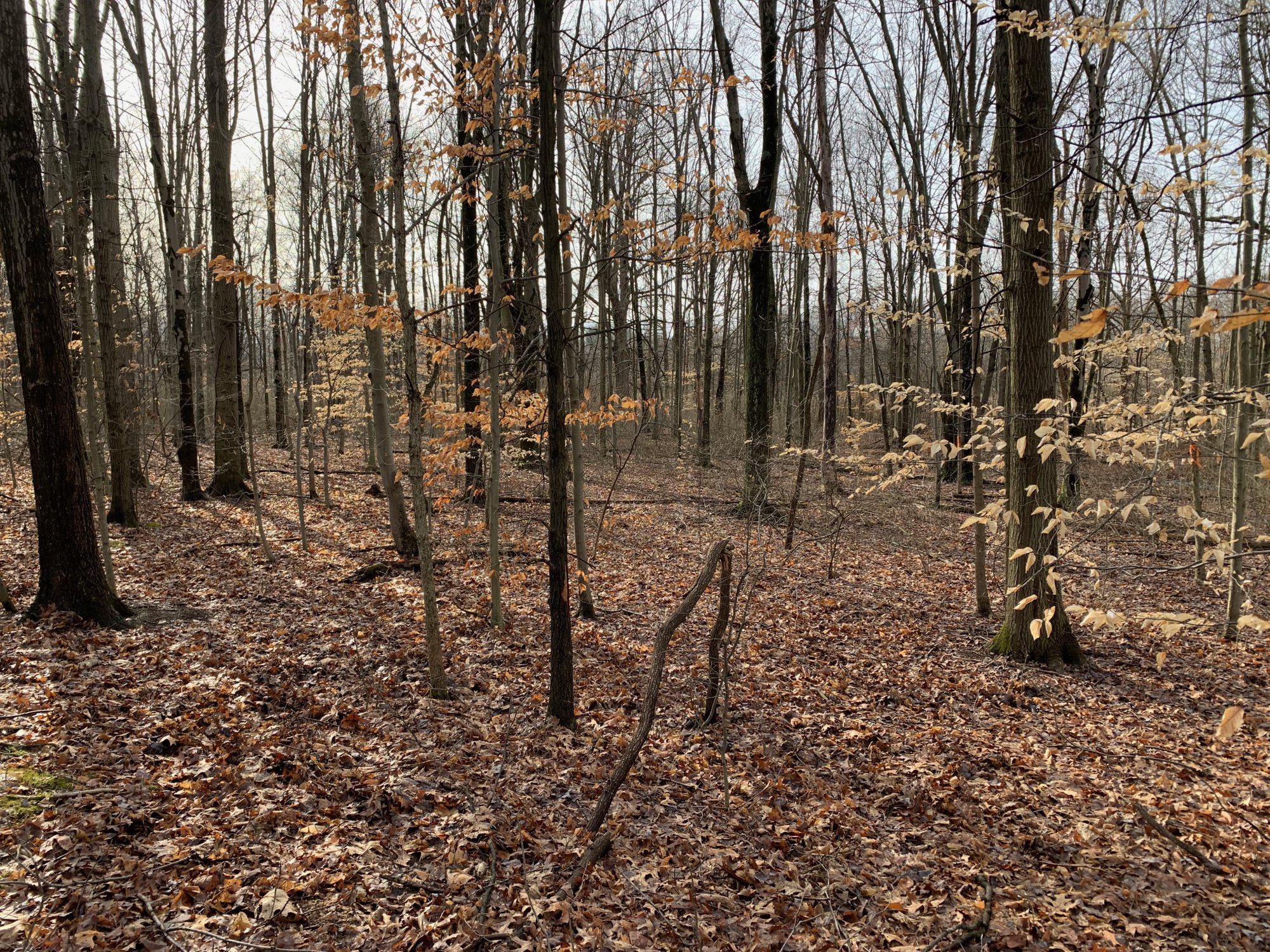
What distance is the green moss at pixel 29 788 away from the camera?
321 cm

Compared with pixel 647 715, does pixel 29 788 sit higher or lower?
lower

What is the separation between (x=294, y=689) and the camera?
5.13 metres

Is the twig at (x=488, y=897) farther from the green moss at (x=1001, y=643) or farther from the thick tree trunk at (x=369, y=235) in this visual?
the green moss at (x=1001, y=643)

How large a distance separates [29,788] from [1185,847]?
623cm

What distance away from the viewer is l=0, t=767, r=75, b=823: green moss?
3.21 metres

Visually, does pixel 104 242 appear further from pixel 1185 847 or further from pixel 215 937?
pixel 1185 847

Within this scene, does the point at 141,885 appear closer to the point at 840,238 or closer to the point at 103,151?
the point at 840,238

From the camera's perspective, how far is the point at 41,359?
536 cm

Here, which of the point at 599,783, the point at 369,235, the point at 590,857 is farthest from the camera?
the point at 369,235

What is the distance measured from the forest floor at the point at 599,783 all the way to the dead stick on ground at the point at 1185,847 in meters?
0.02

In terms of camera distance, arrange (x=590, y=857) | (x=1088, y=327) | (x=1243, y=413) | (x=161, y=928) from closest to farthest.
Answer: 1. (x=1088, y=327)
2. (x=161, y=928)
3. (x=590, y=857)
4. (x=1243, y=413)

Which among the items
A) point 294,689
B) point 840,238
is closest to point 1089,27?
point 840,238

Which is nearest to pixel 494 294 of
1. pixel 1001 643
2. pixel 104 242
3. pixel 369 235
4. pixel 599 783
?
pixel 369 235

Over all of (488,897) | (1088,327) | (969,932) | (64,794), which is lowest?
(969,932)
